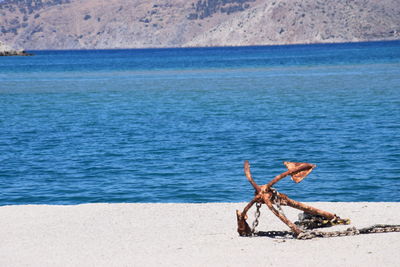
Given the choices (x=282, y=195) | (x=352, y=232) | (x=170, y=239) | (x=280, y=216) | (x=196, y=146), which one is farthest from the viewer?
(x=196, y=146)

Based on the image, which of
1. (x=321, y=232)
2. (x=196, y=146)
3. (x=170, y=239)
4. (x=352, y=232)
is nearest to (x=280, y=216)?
(x=321, y=232)

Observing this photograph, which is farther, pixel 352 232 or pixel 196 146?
pixel 196 146

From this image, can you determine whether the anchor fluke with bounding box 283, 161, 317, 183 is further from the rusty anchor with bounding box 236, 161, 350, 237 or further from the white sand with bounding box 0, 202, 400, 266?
the white sand with bounding box 0, 202, 400, 266

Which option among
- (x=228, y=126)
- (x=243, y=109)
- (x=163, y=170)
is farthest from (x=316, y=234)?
(x=243, y=109)

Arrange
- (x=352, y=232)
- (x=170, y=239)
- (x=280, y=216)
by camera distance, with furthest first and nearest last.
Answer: (x=170, y=239) → (x=352, y=232) → (x=280, y=216)

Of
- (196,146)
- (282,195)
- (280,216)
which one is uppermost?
(196,146)

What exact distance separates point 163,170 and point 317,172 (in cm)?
477

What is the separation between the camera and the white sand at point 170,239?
10.7 metres

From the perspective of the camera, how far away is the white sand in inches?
423

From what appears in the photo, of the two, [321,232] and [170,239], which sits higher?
[170,239]

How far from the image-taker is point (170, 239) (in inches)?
480

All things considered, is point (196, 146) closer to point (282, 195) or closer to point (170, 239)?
point (170, 239)

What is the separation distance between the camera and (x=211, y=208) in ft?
49.0

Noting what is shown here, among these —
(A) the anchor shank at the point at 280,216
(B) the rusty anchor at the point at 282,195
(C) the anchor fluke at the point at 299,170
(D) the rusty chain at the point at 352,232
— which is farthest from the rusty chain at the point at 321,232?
(C) the anchor fluke at the point at 299,170
